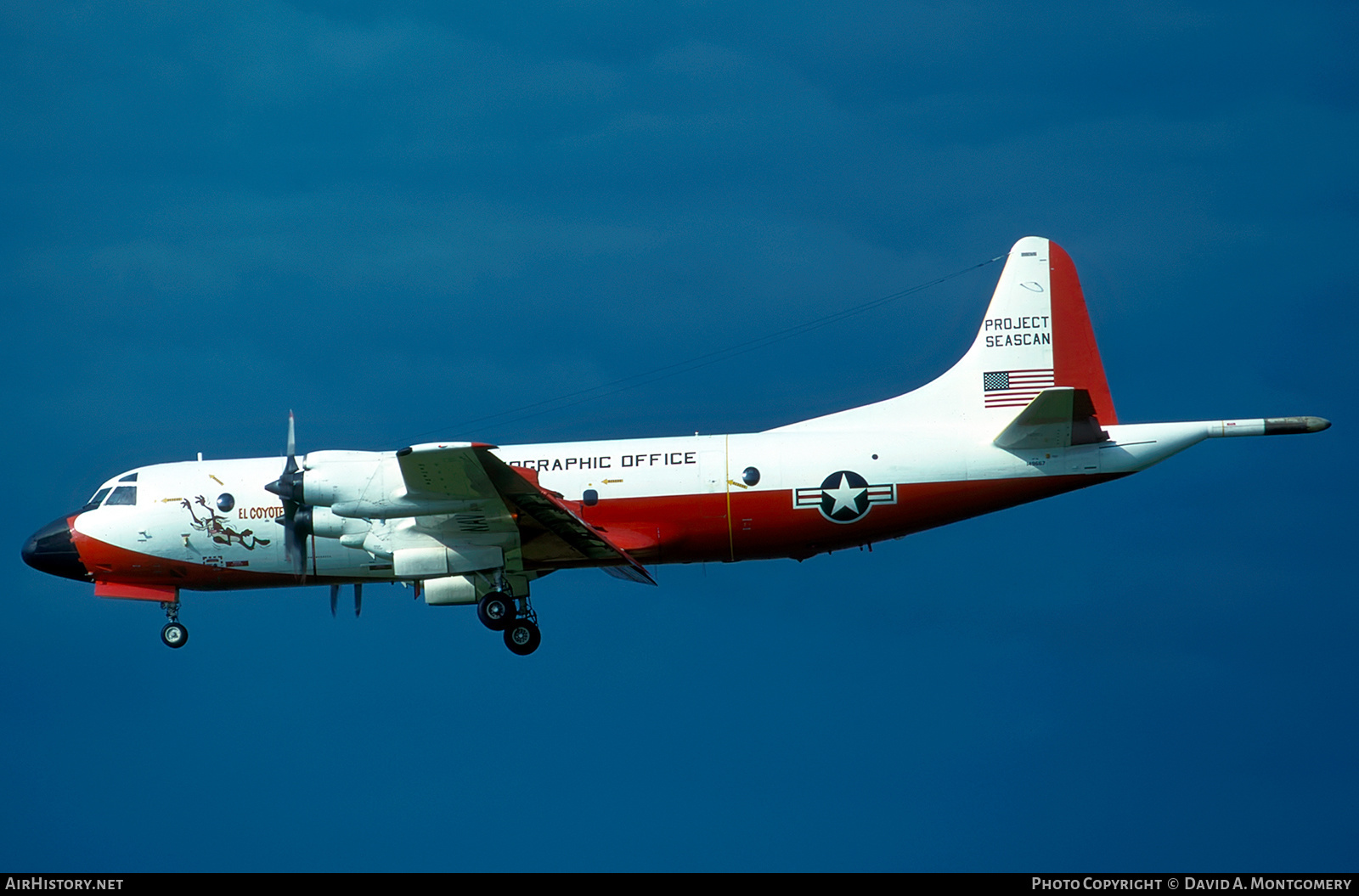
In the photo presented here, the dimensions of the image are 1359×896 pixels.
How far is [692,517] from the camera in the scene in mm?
28766

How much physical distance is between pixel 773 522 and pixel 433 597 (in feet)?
20.9

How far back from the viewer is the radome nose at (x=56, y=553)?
31.0m

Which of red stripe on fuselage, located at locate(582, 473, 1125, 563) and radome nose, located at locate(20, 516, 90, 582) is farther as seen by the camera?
radome nose, located at locate(20, 516, 90, 582)

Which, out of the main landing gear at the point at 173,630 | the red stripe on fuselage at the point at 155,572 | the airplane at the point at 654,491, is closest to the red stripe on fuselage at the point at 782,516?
the airplane at the point at 654,491

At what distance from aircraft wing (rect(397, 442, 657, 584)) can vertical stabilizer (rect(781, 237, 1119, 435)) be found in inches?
175

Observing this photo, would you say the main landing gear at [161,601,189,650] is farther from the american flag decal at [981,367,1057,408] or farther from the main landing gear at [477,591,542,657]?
the american flag decal at [981,367,1057,408]

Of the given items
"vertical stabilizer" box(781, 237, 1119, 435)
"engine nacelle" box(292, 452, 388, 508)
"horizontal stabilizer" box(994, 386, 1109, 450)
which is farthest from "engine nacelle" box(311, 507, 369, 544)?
"horizontal stabilizer" box(994, 386, 1109, 450)

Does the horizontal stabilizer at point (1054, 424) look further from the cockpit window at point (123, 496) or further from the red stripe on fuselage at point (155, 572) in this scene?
the cockpit window at point (123, 496)

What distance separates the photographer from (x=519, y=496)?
2736cm

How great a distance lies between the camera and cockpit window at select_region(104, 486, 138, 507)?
30.9 meters

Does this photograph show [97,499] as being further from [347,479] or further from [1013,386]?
[1013,386]

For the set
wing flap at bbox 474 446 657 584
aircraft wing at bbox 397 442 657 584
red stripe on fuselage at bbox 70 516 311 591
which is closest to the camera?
aircraft wing at bbox 397 442 657 584

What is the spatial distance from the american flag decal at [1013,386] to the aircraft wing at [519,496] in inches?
285
